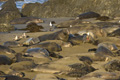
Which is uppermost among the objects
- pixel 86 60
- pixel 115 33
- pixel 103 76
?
pixel 103 76

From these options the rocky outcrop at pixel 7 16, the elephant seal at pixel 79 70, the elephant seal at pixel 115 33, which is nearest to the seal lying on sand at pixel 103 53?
the elephant seal at pixel 79 70

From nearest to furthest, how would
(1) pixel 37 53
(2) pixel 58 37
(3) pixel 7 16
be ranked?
(1) pixel 37 53 → (2) pixel 58 37 → (3) pixel 7 16

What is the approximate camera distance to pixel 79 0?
1711 centimetres

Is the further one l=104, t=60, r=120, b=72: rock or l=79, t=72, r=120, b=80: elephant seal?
l=104, t=60, r=120, b=72: rock

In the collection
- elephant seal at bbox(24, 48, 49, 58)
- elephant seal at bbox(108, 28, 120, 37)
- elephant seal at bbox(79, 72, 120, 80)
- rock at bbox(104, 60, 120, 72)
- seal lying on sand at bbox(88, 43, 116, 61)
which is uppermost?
elephant seal at bbox(79, 72, 120, 80)

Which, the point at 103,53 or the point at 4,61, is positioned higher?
the point at 4,61

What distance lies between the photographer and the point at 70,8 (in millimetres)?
17062

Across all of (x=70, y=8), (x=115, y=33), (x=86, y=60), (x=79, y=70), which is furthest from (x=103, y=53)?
(x=70, y=8)

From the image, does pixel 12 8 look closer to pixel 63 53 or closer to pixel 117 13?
pixel 117 13

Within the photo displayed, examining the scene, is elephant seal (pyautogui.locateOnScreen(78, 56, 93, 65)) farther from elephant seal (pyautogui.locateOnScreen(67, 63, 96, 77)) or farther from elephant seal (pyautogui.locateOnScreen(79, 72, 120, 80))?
elephant seal (pyautogui.locateOnScreen(79, 72, 120, 80))

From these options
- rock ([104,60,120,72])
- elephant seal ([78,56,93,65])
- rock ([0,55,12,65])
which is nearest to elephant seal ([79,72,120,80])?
rock ([104,60,120,72])

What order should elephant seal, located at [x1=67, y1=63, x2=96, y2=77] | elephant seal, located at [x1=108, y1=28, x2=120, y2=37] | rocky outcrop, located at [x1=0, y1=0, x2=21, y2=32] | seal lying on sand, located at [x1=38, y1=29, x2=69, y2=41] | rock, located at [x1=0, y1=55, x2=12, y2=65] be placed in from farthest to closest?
rocky outcrop, located at [x1=0, y1=0, x2=21, y2=32] → elephant seal, located at [x1=108, y1=28, x2=120, y2=37] → seal lying on sand, located at [x1=38, y1=29, x2=69, y2=41] → rock, located at [x1=0, y1=55, x2=12, y2=65] → elephant seal, located at [x1=67, y1=63, x2=96, y2=77]

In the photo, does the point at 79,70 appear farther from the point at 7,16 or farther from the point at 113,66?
the point at 7,16

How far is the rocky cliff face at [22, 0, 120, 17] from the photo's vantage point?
15836mm
